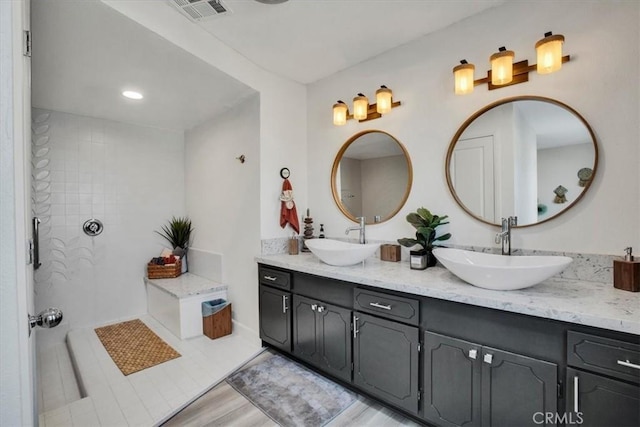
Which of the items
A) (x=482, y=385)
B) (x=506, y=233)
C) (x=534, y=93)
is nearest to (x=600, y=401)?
(x=482, y=385)

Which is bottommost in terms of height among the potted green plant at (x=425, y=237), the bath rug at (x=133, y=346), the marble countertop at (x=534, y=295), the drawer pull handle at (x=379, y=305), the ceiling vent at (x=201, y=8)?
the bath rug at (x=133, y=346)

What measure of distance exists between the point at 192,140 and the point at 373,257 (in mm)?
2811

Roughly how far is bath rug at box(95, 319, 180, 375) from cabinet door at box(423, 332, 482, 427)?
82.9 inches

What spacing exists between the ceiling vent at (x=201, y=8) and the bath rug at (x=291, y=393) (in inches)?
102

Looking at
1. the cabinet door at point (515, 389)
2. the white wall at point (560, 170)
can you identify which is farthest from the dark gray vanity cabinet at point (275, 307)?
the white wall at point (560, 170)

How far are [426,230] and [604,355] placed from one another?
1028mm

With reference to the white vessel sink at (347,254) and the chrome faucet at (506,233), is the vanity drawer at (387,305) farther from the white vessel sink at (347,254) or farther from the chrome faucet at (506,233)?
the chrome faucet at (506,233)

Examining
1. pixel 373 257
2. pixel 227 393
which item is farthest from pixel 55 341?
pixel 373 257

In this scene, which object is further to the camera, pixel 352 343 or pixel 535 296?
pixel 352 343

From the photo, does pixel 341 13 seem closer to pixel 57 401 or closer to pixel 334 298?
pixel 334 298

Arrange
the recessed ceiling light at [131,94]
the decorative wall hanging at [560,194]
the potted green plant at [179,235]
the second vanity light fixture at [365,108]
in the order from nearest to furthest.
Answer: the decorative wall hanging at [560,194], the second vanity light fixture at [365,108], the recessed ceiling light at [131,94], the potted green plant at [179,235]

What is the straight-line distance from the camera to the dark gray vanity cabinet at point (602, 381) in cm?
103

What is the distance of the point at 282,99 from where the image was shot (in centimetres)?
280

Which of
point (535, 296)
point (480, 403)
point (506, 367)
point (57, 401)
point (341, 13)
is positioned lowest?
point (57, 401)
